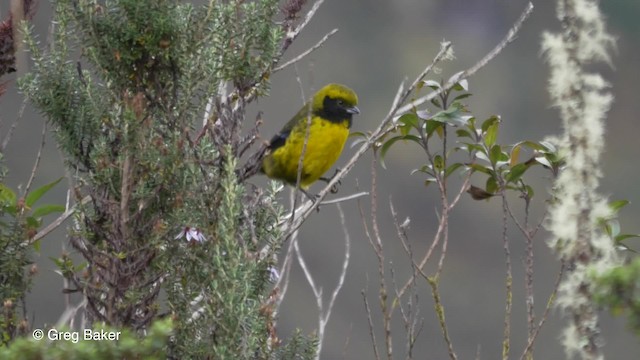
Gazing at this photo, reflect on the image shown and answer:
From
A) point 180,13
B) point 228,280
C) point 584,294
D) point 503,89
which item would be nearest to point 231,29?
point 180,13

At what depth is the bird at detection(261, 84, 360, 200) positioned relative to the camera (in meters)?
4.81

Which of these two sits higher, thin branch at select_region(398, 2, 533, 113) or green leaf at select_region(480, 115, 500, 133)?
green leaf at select_region(480, 115, 500, 133)

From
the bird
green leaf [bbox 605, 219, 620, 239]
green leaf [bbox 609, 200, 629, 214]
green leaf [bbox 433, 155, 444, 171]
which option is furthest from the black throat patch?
green leaf [bbox 605, 219, 620, 239]

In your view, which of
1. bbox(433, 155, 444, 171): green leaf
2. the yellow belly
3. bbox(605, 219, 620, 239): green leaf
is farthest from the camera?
the yellow belly

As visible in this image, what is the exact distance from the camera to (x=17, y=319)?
103 inches

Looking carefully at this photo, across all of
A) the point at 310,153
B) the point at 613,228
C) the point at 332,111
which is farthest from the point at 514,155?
the point at 332,111

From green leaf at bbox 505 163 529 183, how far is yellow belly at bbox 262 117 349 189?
77.9 inches

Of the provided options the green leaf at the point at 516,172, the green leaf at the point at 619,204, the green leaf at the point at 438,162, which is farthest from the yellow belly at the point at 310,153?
the green leaf at the point at 619,204

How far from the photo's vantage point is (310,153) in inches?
189

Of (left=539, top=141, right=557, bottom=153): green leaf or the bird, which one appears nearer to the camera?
(left=539, top=141, right=557, bottom=153): green leaf

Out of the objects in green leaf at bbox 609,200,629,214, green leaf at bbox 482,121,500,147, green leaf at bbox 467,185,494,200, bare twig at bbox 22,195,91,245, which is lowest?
bare twig at bbox 22,195,91,245

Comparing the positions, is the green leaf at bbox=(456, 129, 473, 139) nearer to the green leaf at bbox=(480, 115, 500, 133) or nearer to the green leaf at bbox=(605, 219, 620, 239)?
the green leaf at bbox=(480, 115, 500, 133)

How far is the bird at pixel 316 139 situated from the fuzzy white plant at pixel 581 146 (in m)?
3.19

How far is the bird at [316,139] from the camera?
4.81 meters
